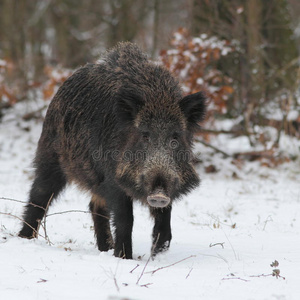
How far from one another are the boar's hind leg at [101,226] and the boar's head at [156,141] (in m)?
1.05

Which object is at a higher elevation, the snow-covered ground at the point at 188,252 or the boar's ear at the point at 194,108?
the boar's ear at the point at 194,108

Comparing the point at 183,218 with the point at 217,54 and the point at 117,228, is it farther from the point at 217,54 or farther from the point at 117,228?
the point at 217,54

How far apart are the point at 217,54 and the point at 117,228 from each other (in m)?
5.64

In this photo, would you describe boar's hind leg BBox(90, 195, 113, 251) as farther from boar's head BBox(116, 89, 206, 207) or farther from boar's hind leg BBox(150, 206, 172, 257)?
boar's head BBox(116, 89, 206, 207)

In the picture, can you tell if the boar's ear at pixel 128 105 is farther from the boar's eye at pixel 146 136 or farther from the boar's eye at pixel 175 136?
the boar's eye at pixel 175 136

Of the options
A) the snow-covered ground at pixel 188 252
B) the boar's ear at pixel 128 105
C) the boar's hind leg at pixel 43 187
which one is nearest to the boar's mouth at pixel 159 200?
the snow-covered ground at pixel 188 252

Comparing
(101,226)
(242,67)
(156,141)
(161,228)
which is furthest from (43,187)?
(242,67)

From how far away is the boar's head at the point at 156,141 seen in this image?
4387mm

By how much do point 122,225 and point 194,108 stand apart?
4.35 feet

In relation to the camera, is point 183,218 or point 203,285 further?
point 183,218

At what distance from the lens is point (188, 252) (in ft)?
16.1

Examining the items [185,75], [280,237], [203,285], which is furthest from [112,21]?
[203,285]

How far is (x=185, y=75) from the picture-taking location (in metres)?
9.81

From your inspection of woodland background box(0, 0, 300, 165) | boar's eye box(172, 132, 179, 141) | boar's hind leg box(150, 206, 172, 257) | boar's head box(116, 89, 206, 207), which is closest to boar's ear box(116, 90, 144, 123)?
boar's head box(116, 89, 206, 207)
